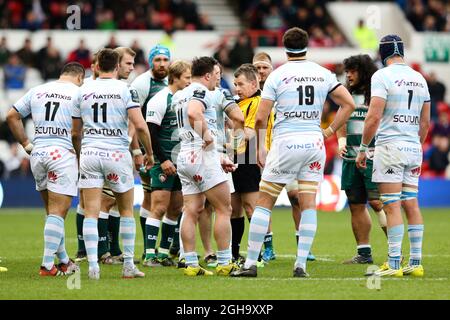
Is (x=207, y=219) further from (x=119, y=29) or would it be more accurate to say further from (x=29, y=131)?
(x=119, y=29)

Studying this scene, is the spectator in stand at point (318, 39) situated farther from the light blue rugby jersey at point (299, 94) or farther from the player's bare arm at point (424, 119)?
the light blue rugby jersey at point (299, 94)

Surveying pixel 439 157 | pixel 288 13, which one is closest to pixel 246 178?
pixel 439 157

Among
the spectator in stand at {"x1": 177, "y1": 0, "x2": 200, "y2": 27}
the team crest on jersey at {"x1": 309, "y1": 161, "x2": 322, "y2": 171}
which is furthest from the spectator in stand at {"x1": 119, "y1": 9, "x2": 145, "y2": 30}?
the team crest on jersey at {"x1": 309, "y1": 161, "x2": 322, "y2": 171}

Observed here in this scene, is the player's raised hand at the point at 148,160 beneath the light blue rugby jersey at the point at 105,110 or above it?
beneath

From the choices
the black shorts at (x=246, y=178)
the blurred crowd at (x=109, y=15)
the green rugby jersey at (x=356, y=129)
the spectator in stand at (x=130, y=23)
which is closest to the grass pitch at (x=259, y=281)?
the black shorts at (x=246, y=178)

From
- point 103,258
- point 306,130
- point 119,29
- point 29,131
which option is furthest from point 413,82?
point 119,29

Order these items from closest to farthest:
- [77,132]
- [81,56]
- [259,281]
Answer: [259,281]
[77,132]
[81,56]

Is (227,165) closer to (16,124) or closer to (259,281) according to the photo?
(259,281)

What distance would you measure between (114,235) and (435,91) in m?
19.3

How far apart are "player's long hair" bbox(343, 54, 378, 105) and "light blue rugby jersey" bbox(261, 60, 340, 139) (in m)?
1.85

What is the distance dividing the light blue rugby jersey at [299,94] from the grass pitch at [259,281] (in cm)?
166

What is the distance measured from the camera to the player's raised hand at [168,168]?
12547 mm

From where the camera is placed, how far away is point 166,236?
43.8 ft

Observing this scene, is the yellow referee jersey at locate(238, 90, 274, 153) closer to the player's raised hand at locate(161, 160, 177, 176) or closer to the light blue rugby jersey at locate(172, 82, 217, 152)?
the player's raised hand at locate(161, 160, 177, 176)
